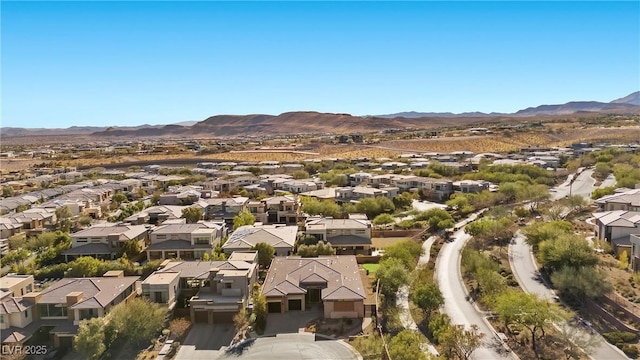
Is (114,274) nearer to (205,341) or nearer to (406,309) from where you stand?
(205,341)

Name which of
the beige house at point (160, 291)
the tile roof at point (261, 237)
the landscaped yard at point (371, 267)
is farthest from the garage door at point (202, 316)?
the landscaped yard at point (371, 267)

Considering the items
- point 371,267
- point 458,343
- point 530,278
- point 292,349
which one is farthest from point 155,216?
point 530,278

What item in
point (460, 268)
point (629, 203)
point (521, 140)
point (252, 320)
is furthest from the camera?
point (521, 140)

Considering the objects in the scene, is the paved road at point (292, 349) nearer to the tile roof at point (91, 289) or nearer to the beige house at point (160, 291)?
the beige house at point (160, 291)

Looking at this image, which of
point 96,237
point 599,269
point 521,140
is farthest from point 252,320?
point 521,140

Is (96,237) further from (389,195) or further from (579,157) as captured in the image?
(579,157)

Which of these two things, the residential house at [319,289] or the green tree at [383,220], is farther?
the green tree at [383,220]
